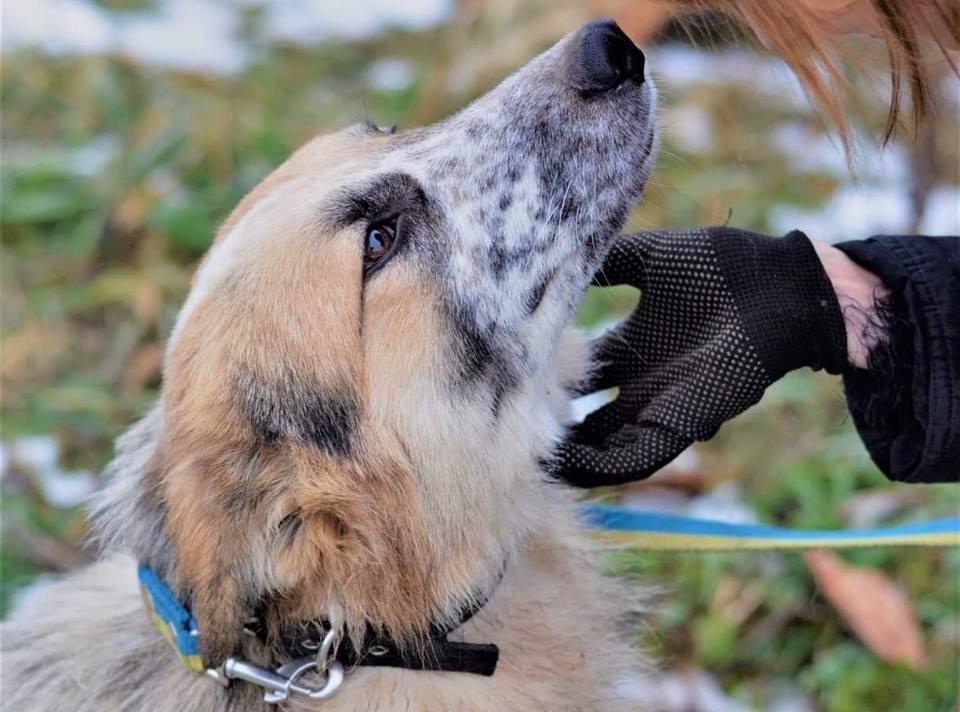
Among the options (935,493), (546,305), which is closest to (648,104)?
(546,305)

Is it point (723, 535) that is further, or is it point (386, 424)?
point (723, 535)

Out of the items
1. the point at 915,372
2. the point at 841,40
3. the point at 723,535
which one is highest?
the point at 841,40

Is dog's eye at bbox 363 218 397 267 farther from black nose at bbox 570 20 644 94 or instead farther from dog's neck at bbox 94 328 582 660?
black nose at bbox 570 20 644 94

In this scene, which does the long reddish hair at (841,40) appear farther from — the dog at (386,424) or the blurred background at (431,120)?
the dog at (386,424)

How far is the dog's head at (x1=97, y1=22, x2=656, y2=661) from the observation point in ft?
7.15

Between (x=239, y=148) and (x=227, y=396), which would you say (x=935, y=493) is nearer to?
(x=227, y=396)

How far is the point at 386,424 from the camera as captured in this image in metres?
2.26

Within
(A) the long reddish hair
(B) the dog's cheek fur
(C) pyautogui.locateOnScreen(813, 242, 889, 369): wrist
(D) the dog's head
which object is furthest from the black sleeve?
(B) the dog's cheek fur

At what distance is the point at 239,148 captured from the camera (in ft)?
18.1

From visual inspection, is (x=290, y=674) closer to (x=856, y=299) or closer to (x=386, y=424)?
(x=386, y=424)

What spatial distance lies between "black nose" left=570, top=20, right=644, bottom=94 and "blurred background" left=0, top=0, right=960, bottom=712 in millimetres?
379

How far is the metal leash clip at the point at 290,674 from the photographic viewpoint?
210 cm

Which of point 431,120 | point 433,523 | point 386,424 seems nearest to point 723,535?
point 433,523

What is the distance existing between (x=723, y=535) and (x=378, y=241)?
1.26m
